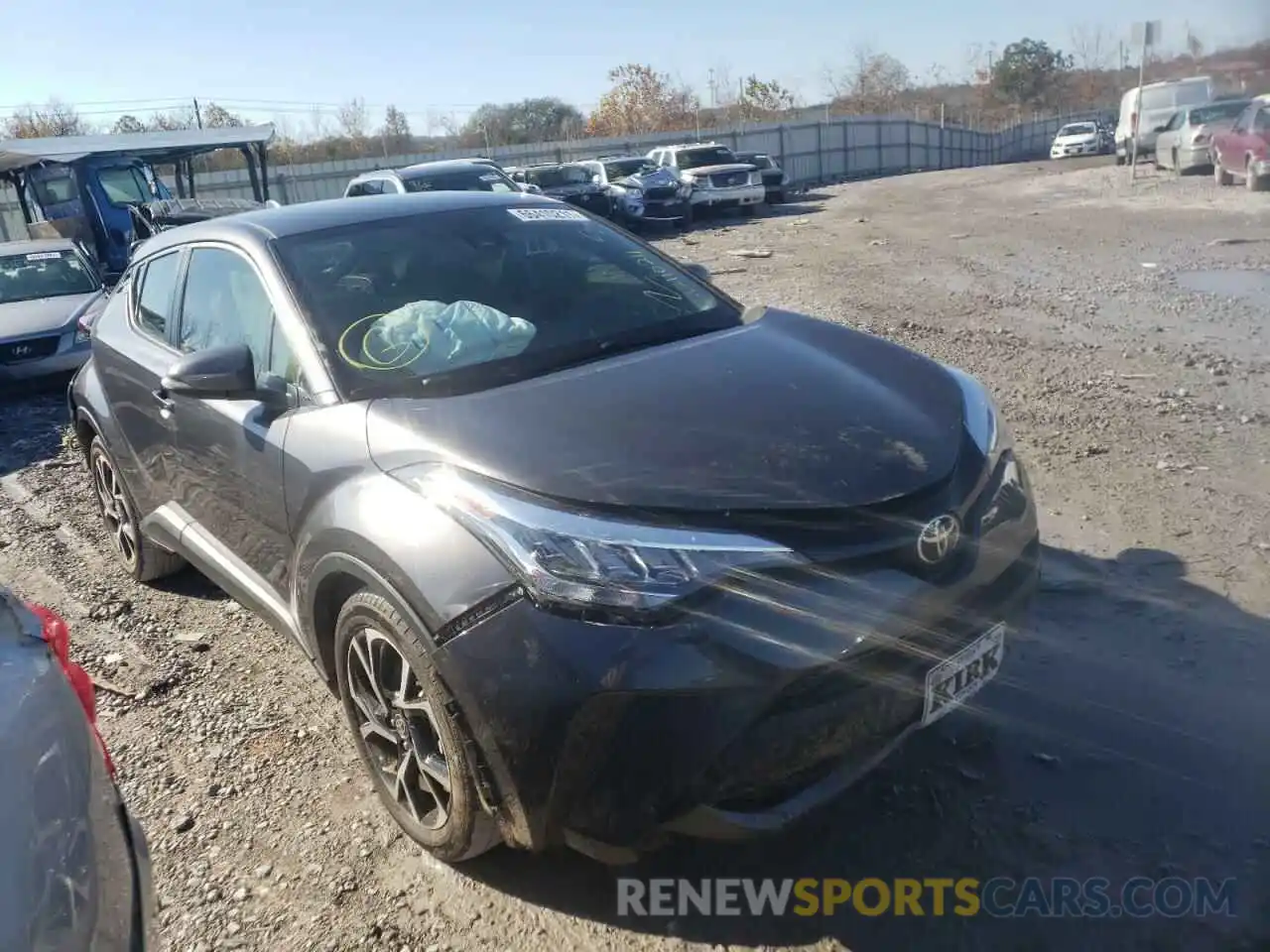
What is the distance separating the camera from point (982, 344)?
7.86 meters

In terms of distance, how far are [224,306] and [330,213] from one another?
19.9 inches

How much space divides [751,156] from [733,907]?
87.9 feet

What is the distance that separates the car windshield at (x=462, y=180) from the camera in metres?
17.4

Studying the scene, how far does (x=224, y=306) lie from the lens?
3.62 metres

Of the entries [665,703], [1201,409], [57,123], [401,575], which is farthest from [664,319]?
[57,123]

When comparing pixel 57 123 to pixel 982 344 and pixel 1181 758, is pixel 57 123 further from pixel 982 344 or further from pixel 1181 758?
pixel 1181 758

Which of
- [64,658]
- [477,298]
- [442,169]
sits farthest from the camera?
[442,169]

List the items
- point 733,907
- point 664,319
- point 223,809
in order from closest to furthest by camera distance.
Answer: point 733,907 → point 223,809 → point 664,319

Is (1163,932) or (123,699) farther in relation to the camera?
(123,699)

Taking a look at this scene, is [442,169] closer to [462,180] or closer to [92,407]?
[462,180]

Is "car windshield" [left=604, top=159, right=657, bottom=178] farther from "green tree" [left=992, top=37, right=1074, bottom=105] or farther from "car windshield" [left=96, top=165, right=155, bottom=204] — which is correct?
"green tree" [left=992, top=37, right=1074, bottom=105]

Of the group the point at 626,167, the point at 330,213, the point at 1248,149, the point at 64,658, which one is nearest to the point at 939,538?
the point at 64,658

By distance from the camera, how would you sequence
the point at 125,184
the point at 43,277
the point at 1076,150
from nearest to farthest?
the point at 43,277, the point at 125,184, the point at 1076,150

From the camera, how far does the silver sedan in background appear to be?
69.6ft
